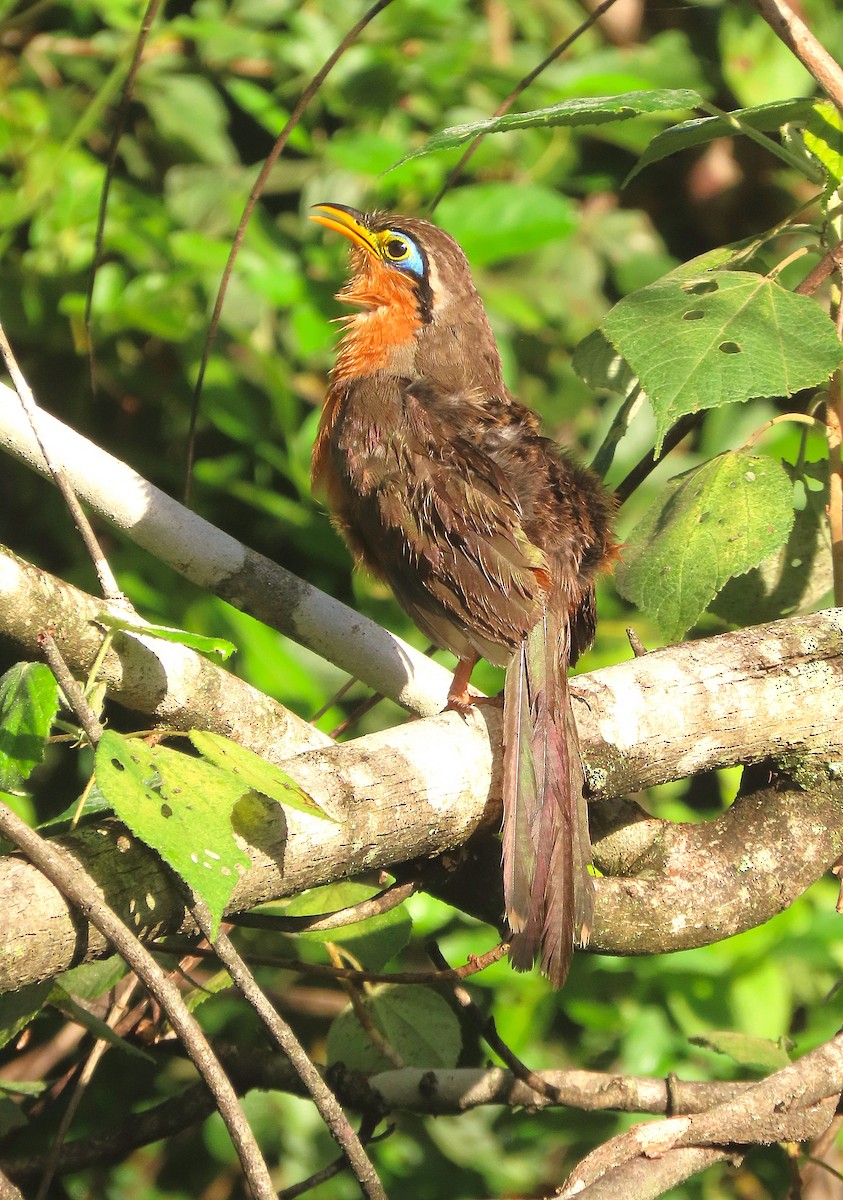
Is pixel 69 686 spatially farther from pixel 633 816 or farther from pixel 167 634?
pixel 633 816

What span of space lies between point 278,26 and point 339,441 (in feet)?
7.16

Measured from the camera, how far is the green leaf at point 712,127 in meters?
2.26

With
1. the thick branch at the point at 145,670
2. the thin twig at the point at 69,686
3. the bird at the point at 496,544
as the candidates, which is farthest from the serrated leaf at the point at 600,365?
the thin twig at the point at 69,686

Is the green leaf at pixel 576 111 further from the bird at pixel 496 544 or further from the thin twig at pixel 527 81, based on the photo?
the bird at pixel 496 544

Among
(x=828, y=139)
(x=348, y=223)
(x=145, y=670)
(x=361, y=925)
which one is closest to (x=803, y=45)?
(x=828, y=139)

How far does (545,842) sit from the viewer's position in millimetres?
2086

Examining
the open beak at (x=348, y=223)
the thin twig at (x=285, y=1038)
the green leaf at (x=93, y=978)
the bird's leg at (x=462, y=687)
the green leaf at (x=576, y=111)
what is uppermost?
the green leaf at (x=576, y=111)

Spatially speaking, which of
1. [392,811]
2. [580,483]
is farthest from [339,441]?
[392,811]

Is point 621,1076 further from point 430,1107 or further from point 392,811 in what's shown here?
point 392,811

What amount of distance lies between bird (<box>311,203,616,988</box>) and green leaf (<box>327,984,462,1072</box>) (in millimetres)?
576

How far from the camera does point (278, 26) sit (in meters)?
4.33

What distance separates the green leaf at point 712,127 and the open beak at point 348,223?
146 cm

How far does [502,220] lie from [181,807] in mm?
3182

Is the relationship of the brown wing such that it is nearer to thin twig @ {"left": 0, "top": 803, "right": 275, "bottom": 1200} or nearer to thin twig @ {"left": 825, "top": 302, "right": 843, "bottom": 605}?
thin twig @ {"left": 825, "top": 302, "right": 843, "bottom": 605}
